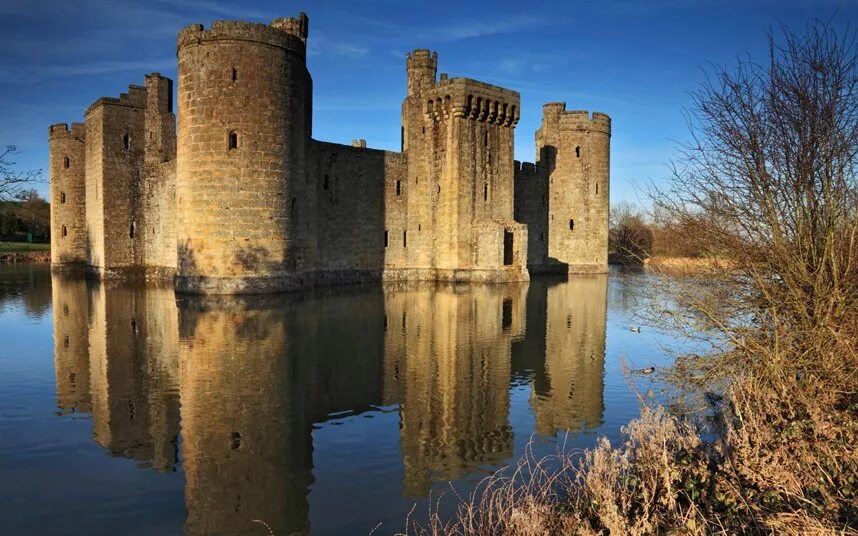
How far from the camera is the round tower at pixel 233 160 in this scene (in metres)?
21.5

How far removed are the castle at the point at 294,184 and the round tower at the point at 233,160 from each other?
49 millimetres

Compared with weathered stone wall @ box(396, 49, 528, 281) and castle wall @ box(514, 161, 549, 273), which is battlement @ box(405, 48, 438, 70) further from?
castle wall @ box(514, 161, 549, 273)

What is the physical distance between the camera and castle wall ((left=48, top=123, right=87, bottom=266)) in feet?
117

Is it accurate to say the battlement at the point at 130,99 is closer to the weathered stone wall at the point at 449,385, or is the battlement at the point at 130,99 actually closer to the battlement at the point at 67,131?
the battlement at the point at 67,131

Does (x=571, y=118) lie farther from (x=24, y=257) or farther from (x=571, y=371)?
(x=24, y=257)

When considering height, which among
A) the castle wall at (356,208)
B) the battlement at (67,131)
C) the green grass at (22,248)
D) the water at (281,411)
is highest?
the battlement at (67,131)

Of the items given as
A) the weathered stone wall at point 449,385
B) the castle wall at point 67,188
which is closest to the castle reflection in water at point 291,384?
the weathered stone wall at point 449,385

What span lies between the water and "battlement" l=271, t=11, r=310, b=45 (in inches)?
527

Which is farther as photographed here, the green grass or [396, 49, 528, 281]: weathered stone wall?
the green grass

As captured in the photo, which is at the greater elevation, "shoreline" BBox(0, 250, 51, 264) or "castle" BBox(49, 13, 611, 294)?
"castle" BBox(49, 13, 611, 294)

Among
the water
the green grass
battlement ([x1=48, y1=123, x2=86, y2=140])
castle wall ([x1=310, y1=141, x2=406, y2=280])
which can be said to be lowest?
the water

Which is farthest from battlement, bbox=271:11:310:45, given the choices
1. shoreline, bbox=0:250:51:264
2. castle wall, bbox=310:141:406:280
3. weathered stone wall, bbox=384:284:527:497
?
shoreline, bbox=0:250:51:264

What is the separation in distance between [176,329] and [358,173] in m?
17.1

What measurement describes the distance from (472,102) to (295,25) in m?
9.21
